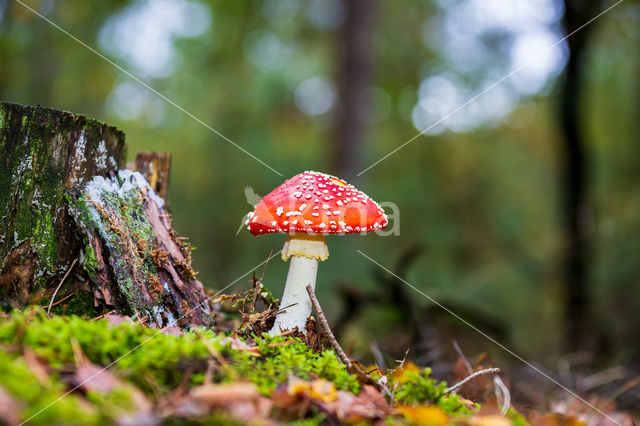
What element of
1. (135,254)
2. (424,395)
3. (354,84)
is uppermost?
(354,84)

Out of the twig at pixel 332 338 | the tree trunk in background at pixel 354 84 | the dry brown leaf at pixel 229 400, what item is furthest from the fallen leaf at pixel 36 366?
the tree trunk in background at pixel 354 84

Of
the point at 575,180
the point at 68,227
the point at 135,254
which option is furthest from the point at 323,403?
the point at 575,180

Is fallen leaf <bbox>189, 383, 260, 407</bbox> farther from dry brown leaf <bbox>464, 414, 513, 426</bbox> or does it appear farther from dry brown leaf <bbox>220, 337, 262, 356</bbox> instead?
dry brown leaf <bbox>464, 414, 513, 426</bbox>

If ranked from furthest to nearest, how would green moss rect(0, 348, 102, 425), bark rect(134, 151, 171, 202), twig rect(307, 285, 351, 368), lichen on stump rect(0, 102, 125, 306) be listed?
bark rect(134, 151, 171, 202), lichen on stump rect(0, 102, 125, 306), twig rect(307, 285, 351, 368), green moss rect(0, 348, 102, 425)

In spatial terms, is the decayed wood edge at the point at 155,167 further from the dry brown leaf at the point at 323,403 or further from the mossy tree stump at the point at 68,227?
the dry brown leaf at the point at 323,403

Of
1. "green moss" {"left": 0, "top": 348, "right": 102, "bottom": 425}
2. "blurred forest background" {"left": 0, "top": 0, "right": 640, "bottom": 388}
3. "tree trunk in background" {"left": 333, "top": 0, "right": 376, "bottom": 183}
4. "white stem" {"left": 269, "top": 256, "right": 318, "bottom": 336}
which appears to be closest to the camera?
"green moss" {"left": 0, "top": 348, "right": 102, "bottom": 425}

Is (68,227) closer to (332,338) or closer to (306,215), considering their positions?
(306,215)

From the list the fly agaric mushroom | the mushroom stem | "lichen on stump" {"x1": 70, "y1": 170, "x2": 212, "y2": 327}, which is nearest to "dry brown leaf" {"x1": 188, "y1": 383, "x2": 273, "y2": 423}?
the fly agaric mushroom
